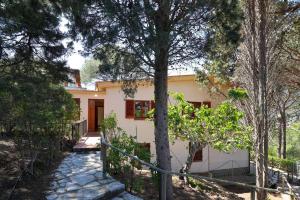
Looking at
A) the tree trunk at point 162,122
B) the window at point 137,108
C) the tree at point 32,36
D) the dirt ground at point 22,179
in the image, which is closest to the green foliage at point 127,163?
the tree trunk at point 162,122

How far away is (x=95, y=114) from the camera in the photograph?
2205 centimetres

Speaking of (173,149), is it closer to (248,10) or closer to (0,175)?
(248,10)

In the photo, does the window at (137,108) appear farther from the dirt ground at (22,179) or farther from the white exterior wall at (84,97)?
the dirt ground at (22,179)

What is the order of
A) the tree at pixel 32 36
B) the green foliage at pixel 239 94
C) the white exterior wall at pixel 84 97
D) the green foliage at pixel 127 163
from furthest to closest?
the white exterior wall at pixel 84 97 → the green foliage at pixel 239 94 → the green foliage at pixel 127 163 → the tree at pixel 32 36

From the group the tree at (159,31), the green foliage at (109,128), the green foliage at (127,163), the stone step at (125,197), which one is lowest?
the stone step at (125,197)

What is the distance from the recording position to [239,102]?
14.4m

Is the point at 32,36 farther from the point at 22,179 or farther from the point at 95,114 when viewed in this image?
the point at 95,114

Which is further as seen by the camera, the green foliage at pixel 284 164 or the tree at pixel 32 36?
the green foliage at pixel 284 164

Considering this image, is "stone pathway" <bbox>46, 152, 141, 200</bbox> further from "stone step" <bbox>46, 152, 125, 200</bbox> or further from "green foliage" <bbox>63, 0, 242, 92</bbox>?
"green foliage" <bbox>63, 0, 242, 92</bbox>

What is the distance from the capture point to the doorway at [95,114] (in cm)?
2173

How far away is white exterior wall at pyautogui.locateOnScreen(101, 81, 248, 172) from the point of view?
17375 millimetres

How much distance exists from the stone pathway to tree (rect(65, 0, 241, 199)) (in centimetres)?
135

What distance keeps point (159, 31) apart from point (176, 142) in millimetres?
11334

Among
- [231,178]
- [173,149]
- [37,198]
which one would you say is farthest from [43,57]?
[231,178]
